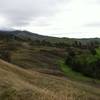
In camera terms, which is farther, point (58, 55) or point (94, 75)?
point (58, 55)

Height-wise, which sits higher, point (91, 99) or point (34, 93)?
point (34, 93)

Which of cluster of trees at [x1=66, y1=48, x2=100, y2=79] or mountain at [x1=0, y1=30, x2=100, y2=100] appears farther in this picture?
cluster of trees at [x1=66, y1=48, x2=100, y2=79]

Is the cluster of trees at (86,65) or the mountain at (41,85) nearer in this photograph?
the mountain at (41,85)

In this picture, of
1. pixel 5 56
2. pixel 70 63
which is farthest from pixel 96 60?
pixel 5 56

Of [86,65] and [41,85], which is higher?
[41,85]

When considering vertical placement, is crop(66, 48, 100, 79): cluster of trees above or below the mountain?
below

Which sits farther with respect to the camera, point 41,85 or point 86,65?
point 86,65

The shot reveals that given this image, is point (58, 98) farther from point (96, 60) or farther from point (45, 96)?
point (96, 60)

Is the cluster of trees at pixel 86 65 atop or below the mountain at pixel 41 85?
below

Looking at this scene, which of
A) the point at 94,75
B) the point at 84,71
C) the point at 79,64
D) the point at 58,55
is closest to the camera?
the point at 94,75

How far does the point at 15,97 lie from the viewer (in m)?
12.9

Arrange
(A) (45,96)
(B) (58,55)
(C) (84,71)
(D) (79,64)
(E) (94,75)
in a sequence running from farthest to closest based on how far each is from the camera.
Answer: (B) (58,55) < (D) (79,64) < (C) (84,71) < (E) (94,75) < (A) (45,96)

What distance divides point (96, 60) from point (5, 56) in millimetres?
22679

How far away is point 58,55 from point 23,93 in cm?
8566
